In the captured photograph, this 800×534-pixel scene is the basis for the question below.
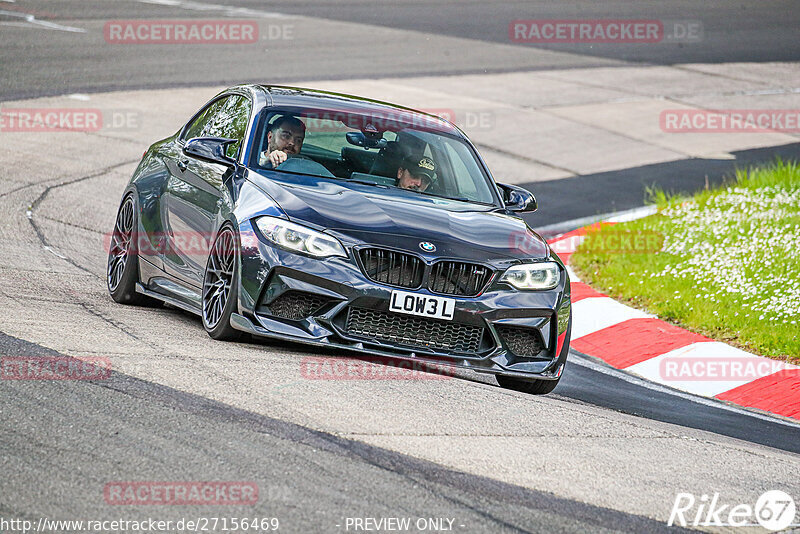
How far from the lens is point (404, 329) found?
6.80 m

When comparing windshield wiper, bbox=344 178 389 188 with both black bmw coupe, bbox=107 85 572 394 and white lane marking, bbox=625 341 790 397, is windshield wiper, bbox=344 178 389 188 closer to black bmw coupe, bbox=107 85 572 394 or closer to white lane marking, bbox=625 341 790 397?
black bmw coupe, bbox=107 85 572 394

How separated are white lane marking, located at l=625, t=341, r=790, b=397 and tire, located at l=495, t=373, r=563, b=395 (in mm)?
1546

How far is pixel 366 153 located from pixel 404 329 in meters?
1.64

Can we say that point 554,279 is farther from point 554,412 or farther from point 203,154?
point 203,154

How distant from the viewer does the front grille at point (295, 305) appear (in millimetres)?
6773

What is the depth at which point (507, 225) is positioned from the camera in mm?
7617

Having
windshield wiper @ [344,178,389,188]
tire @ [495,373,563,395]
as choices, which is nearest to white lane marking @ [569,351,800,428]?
tire @ [495,373,563,395]

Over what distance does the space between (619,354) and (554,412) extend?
2.92 m

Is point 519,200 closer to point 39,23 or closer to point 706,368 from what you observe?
point 706,368

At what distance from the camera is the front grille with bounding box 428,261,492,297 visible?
6832 mm

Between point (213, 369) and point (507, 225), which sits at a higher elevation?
point (507, 225)

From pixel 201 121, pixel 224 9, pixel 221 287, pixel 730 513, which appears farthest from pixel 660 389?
pixel 224 9

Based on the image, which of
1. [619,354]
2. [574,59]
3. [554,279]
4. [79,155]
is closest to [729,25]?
[574,59]

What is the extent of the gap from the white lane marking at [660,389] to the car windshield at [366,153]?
1.59 m
